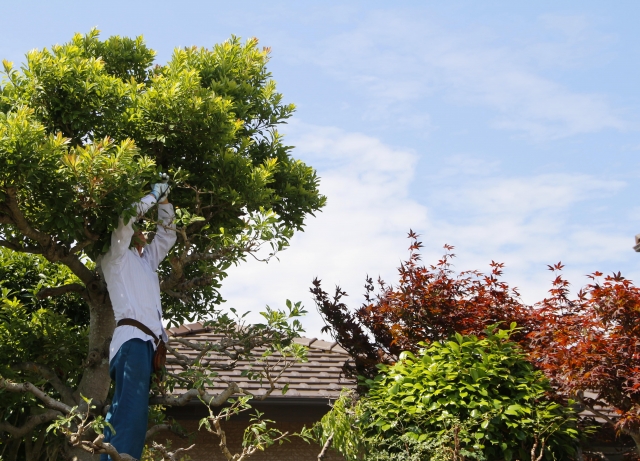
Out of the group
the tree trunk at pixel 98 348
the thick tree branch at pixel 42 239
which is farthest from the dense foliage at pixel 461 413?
the thick tree branch at pixel 42 239

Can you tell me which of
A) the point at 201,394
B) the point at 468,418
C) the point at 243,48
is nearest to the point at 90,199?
the point at 201,394

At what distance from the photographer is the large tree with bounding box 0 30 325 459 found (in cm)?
575

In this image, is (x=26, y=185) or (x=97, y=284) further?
(x=97, y=284)

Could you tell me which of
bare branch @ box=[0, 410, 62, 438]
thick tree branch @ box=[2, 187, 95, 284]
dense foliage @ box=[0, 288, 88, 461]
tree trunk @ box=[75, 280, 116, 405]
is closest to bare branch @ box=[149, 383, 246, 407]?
tree trunk @ box=[75, 280, 116, 405]

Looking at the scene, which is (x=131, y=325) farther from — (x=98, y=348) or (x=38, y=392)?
(x=98, y=348)

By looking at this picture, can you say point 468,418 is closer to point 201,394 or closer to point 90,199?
point 201,394

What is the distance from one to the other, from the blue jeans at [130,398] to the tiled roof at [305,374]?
303cm

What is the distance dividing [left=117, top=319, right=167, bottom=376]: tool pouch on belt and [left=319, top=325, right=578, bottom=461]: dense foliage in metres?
1.79

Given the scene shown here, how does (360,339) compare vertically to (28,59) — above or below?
below

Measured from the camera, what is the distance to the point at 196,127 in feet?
22.4

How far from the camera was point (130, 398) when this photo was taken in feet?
18.2

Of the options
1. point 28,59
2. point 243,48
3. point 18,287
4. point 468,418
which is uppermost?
point 243,48

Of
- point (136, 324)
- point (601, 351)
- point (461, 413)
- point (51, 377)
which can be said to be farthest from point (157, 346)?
point (601, 351)

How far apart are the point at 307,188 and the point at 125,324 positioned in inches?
120
